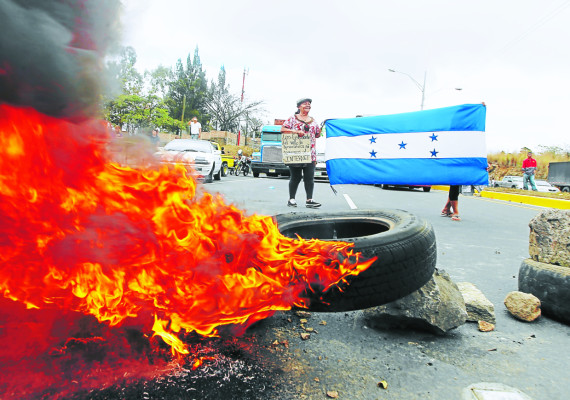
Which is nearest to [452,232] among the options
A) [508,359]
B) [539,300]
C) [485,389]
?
[539,300]

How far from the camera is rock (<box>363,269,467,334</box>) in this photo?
7.29 ft

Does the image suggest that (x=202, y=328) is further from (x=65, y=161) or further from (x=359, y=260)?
(x=65, y=161)

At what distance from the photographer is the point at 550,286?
2543 mm

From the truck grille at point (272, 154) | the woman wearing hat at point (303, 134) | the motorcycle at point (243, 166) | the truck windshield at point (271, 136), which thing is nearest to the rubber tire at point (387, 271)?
the woman wearing hat at point (303, 134)

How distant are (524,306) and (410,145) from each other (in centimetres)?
635

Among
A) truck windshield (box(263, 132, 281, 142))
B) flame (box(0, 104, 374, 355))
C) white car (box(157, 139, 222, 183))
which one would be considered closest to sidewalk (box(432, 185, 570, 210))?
white car (box(157, 139, 222, 183))

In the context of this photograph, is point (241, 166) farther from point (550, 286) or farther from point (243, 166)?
point (550, 286)

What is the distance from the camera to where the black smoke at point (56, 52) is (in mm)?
1586

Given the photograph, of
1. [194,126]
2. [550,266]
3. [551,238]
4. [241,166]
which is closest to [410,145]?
[551,238]

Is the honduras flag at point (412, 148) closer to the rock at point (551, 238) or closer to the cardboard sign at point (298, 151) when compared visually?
the cardboard sign at point (298, 151)

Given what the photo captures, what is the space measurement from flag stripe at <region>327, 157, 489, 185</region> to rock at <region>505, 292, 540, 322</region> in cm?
565

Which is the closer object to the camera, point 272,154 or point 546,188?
point 272,154

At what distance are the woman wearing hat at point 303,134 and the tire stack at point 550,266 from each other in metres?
5.29

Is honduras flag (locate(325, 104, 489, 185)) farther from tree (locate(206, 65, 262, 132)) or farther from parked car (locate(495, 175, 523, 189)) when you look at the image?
tree (locate(206, 65, 262, 132))
